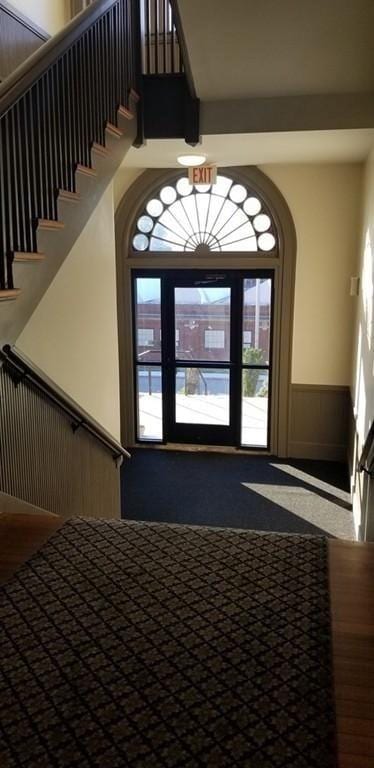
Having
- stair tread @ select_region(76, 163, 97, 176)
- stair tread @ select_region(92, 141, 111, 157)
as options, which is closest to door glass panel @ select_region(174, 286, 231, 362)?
stair tread @ select_region(92, 141, 111, 157)

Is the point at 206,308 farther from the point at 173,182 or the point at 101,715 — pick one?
the point at 101,715

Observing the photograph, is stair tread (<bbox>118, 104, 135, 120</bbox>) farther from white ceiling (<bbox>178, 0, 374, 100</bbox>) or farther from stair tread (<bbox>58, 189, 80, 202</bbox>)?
stair tread (<bbox>58, 189, 80, 202</bbox>)

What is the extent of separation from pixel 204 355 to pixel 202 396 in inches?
19.0

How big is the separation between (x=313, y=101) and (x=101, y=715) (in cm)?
380

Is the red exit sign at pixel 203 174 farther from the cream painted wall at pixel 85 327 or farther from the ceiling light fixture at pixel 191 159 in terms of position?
the cream painted wall at pixel 85 327

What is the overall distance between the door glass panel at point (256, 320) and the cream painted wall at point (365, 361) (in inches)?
40.2

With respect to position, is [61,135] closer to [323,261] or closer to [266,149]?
[266,149]

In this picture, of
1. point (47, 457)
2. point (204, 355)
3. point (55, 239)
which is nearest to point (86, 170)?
point (55, 239)

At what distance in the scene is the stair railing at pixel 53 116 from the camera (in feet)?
6.86

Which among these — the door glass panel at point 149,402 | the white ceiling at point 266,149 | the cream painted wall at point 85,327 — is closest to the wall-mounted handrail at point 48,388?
the cream painted wall at point 85,327

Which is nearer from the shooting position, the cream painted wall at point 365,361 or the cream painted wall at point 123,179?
the cream painted wall at point 365,361

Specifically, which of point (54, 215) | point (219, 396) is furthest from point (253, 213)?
point (54, 215)

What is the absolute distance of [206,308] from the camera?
627cm

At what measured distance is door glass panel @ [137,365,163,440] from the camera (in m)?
6.54
